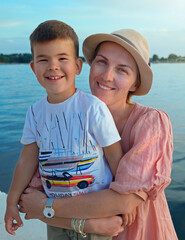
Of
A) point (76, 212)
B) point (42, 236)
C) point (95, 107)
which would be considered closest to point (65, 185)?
point (76, 212)

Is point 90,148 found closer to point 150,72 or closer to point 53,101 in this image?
point 53,101

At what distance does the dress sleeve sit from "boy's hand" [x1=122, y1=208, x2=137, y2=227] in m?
0.13

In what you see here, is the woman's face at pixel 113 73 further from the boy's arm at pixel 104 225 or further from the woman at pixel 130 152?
the boy's arm at pixel 104 225

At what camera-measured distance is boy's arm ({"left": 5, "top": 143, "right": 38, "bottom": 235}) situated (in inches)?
70.4

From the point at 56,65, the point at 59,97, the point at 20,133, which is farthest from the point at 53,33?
the point at 20,133

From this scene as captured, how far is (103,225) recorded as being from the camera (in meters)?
1.54

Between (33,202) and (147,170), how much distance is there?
0.65 meters

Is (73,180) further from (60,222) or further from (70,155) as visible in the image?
(60,222)

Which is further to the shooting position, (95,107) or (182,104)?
(182,104)

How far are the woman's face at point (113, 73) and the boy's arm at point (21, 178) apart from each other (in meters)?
0.53

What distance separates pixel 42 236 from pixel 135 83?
1581mm

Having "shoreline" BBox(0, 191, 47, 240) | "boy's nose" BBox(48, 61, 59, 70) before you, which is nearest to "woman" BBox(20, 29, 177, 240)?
"boy's nose" BBox(48, 61, 59, 70)

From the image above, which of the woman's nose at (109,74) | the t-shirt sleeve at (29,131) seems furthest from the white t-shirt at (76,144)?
the woman's nose at (109,74)

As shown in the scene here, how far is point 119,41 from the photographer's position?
171 cm
